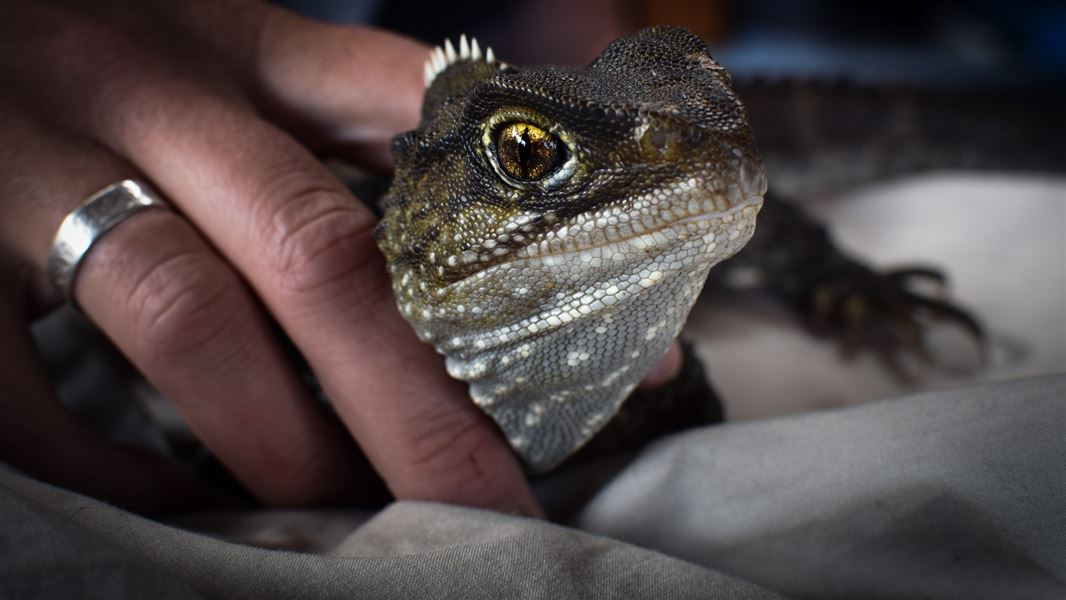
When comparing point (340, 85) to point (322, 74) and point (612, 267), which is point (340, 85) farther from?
point (612, 267)

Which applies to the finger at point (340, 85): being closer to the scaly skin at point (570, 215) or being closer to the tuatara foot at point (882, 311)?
the scaly skin at point (570, 215)

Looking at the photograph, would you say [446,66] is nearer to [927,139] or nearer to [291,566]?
[291,566]

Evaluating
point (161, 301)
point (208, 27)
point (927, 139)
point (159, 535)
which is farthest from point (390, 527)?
point (927, 139)

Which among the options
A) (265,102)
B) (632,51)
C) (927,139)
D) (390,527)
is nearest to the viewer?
(632,51)

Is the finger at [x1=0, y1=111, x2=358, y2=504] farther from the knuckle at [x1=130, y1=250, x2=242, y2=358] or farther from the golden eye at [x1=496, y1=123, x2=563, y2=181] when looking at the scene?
the golden eye at [x1=496, y1=123, x2=563, y2=181]

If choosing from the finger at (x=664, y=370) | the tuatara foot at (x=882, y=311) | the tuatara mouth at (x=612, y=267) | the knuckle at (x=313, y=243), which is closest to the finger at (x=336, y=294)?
the knuckle at (x=313, y=243)

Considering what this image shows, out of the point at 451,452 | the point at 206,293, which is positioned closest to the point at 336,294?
the point at 206,293
